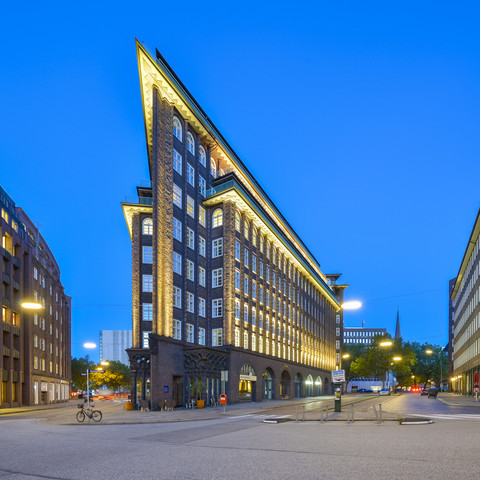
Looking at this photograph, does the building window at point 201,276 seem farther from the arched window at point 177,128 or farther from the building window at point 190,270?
the arched window at point 177,128

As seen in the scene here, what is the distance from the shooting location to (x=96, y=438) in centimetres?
1895

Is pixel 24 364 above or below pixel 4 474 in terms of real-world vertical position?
below

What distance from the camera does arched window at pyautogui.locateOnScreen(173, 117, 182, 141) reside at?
1961 inches

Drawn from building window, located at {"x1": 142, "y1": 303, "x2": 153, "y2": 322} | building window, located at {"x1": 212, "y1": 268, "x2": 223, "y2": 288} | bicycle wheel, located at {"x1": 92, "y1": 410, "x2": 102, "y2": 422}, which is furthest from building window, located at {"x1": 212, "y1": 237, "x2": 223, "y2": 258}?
bicycle wheel, located at {"x1": 92, "y1": 410, "x2": 102, "y2": 422}

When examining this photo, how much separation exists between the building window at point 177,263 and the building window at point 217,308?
6.82m

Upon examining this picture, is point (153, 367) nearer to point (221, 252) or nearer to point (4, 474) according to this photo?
Result: point (221, 252)

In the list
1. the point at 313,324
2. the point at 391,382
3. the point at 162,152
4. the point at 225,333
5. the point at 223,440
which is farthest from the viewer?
the point at 391,382

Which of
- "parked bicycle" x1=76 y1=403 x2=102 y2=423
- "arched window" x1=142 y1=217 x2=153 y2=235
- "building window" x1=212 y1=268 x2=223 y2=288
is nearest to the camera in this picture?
"parked bicycle" x1=76 y1=403 x2=102 y2=423

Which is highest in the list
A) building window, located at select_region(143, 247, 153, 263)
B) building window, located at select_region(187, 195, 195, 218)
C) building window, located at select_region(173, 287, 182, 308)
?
building window, located at select_region(187, 195, 195, 218)

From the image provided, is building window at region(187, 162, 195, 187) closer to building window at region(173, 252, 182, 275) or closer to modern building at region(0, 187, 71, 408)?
building window at region(173, 252, 182, 275)

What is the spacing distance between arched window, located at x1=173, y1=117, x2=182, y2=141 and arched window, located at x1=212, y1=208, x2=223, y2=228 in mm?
8970

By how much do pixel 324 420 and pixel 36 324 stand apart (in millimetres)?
55575

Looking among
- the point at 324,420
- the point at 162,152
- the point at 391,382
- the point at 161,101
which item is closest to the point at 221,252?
the point at 162,152

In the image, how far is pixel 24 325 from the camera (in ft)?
209
